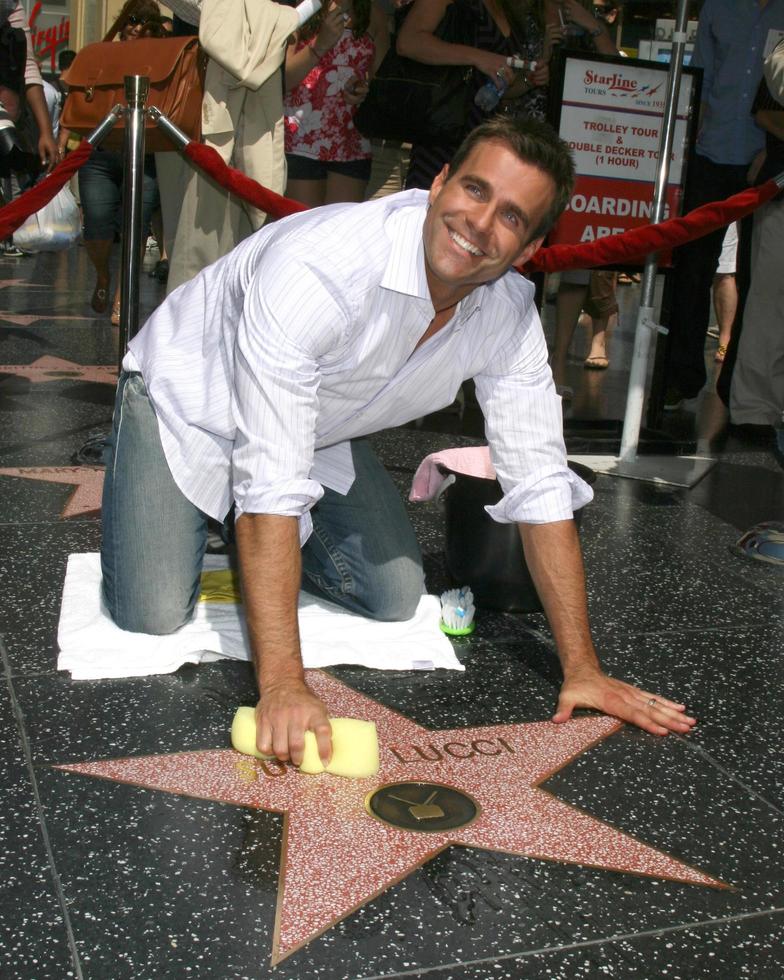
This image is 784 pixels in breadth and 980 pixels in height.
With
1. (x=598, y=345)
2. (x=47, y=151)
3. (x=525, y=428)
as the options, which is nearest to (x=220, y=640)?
(x=525, y=428)

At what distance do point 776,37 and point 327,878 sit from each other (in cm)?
434

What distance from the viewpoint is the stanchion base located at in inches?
180

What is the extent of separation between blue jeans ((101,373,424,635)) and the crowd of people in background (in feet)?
6.09

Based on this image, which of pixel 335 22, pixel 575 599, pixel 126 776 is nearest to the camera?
pixel 126 776

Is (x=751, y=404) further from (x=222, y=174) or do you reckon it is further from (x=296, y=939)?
(x=296, y=939)

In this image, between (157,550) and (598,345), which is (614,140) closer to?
(598,345)

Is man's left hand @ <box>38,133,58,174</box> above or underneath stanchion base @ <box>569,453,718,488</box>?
above

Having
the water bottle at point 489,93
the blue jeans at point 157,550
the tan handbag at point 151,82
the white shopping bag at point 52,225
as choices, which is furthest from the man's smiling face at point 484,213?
the white shopping bag at point 52,225

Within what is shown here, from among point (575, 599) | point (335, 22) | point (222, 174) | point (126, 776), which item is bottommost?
point (126, 776)

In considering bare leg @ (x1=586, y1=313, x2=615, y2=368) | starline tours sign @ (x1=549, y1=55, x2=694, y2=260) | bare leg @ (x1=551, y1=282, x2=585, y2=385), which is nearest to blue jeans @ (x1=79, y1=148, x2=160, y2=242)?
bare leg @ (x1=551, y1=282, x2=585, y2=385)

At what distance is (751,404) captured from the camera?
5.45 metres

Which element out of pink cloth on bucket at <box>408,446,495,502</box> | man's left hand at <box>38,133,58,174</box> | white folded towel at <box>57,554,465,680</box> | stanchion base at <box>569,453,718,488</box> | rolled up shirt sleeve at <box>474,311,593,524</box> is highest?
man's left hand at <box>38,133,58,174</box>

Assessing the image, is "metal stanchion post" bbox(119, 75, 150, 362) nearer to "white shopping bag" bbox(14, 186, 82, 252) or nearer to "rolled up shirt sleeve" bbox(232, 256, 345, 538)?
"white shopping bag" bbox(14, 186, 82, 252)

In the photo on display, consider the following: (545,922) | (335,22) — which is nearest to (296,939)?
(545,922)
